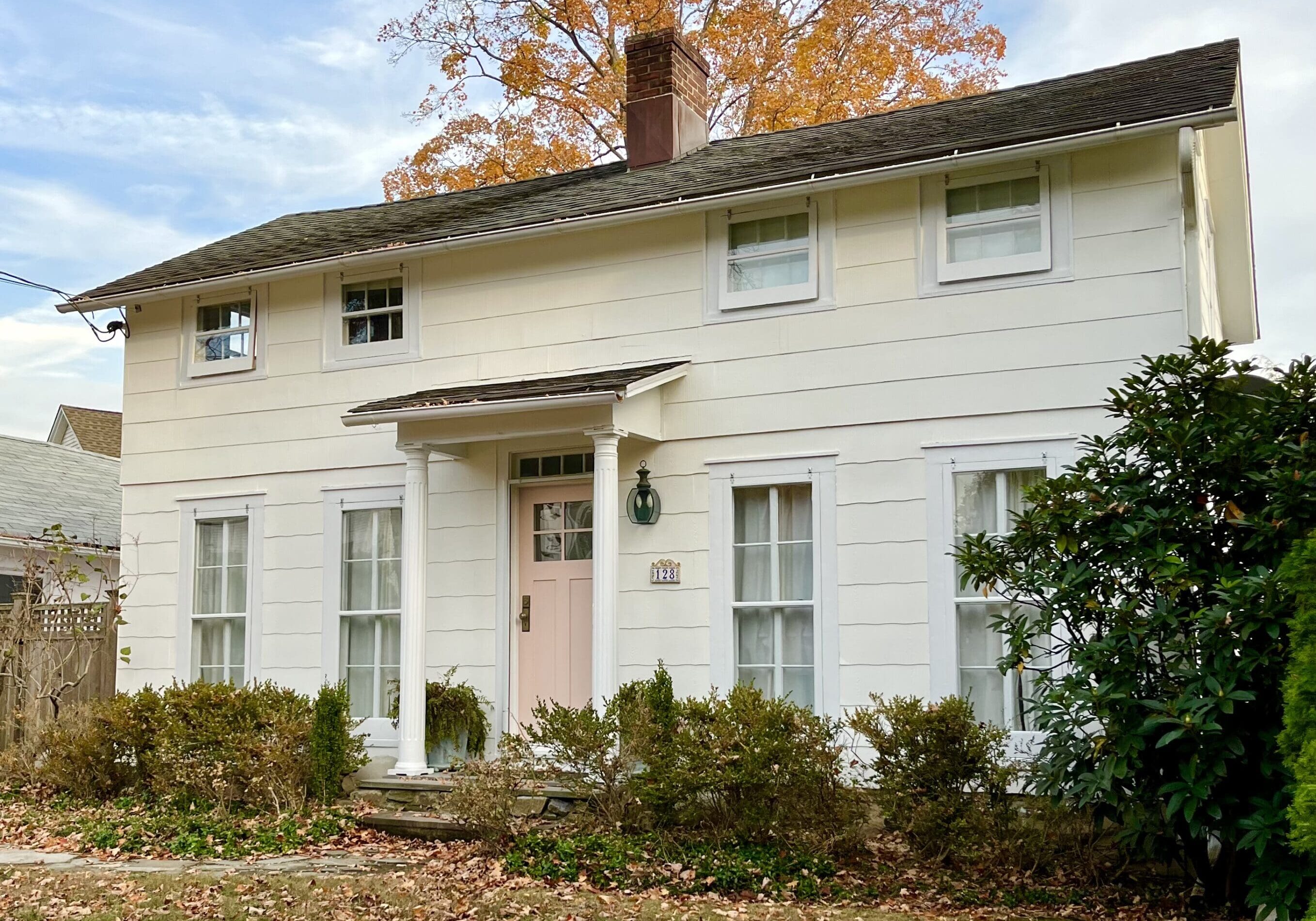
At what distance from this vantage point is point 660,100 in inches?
505

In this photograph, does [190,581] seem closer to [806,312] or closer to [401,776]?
[401,776]

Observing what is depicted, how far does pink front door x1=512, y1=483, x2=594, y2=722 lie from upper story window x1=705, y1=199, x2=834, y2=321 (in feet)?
6.76

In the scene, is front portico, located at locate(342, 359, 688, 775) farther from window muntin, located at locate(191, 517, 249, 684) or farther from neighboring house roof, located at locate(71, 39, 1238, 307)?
window muntin, located at locate(191, 517, 249, 684)

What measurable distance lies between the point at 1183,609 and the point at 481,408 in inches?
211

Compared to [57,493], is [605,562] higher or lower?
lower

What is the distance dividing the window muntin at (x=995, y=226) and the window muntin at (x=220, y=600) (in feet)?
23.2

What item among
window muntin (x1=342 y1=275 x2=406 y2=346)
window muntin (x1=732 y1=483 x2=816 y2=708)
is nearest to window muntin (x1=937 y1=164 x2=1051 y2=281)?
window muntin (x1=732 y1=483 x2=816 y2=708)

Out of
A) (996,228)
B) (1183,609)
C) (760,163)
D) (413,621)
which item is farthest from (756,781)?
(760,163)

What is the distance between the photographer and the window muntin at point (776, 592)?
9680mm

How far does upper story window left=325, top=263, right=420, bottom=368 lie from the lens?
38.2 feet

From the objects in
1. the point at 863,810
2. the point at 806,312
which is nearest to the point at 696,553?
the point at 806,312

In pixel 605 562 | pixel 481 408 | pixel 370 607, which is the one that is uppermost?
pixel 481 408

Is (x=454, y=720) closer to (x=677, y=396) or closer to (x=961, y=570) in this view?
(x=677, y=396)

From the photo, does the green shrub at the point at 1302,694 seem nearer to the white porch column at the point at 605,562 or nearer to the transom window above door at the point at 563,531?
the white porch column at the point at 605,562
